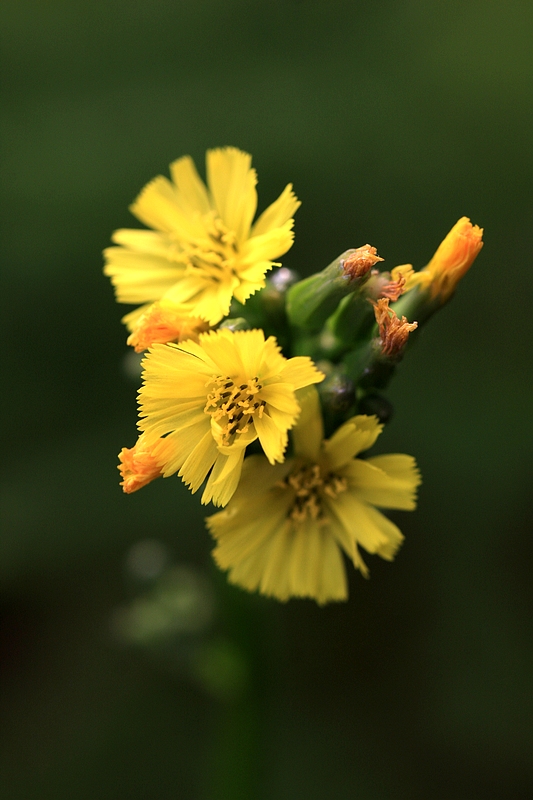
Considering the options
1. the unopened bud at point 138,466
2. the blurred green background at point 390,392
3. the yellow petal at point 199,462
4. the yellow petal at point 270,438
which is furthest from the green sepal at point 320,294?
the blurred green background at point 390,392

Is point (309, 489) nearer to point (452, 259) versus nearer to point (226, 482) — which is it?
point (226, 482)

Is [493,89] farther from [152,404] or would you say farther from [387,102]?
[152,404]

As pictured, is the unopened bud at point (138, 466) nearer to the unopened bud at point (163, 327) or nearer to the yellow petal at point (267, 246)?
the unopened bud at point (163, 327)

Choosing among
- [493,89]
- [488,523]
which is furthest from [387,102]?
[488,523]

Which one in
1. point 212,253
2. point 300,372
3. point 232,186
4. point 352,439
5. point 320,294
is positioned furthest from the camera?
point 232,186

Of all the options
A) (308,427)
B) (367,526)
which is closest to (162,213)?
(308,427)

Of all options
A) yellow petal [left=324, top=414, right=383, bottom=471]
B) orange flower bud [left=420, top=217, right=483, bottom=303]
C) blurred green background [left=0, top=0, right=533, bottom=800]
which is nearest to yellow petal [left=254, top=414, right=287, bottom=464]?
yellow petal [left=324, top=414, right=383, bottom=471]
